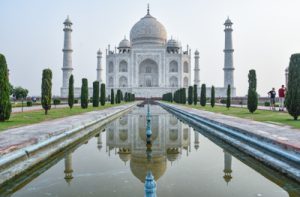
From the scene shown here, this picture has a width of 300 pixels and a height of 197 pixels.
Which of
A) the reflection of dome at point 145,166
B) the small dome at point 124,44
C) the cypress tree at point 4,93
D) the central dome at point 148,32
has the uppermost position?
the central dome at point 148,32

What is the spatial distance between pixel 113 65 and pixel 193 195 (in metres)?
46.5

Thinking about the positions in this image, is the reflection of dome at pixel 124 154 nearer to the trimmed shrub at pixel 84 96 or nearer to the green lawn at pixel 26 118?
the green lawn at pixel 26 118

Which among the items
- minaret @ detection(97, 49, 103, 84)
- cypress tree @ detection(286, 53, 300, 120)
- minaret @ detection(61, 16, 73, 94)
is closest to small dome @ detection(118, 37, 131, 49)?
minaret @ detection(97, 49, 103, 84)

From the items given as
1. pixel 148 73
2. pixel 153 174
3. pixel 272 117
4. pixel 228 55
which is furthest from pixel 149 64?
pixel 153 174

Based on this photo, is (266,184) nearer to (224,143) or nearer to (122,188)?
(122,188)

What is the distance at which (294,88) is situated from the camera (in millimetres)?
8672

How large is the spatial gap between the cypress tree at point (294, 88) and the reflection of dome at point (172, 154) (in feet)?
16.7

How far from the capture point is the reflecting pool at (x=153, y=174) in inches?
109

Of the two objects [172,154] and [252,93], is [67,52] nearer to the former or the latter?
[252,93]

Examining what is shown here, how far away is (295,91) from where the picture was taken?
340 inches

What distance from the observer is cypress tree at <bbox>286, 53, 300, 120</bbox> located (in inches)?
334

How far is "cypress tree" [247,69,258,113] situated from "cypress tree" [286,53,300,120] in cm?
305

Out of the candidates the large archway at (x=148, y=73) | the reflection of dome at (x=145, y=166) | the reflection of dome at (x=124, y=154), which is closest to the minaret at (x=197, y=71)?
the large archway at (x=148, y=73)

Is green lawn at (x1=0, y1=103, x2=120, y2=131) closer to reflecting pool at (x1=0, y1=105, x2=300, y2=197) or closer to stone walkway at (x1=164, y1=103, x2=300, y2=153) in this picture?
reflecting pool at (x1=0, y1=105, x2=300, y2=197)
